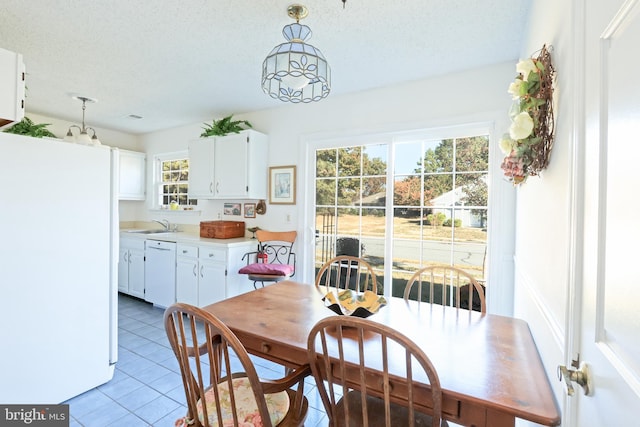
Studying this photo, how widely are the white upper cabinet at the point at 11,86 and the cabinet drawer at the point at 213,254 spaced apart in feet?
6.34

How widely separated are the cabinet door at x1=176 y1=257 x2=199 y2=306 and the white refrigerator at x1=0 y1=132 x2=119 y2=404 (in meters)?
1.23

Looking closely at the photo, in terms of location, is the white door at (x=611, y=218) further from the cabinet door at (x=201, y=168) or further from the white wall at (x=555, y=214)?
the cabinet door at (x=201, y=168)

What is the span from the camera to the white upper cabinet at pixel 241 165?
3.52 m

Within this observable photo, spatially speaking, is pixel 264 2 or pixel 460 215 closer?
pixel 264 2

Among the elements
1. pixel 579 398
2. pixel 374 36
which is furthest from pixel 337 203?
pixel 579 398

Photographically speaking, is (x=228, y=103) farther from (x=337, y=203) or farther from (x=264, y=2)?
(x=264, y=2)

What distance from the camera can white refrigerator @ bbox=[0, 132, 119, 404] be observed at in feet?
5.85

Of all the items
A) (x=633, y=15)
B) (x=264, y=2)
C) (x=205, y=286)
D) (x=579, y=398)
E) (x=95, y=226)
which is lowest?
(x=205, y=286)

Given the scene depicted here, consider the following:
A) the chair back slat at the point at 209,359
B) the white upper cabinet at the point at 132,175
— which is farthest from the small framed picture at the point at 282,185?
the white upper cabinet at the point at 132,175

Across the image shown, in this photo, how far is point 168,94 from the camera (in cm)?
326

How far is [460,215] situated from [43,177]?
9.87 ft

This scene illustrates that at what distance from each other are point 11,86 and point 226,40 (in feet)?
4.15

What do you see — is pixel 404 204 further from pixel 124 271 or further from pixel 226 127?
pixel 124 271

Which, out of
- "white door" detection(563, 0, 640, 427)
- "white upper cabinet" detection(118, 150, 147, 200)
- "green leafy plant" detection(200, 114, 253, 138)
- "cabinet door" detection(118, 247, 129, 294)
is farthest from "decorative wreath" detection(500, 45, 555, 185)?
"white upper cabinet" detection(118, 150, 147, 200)
